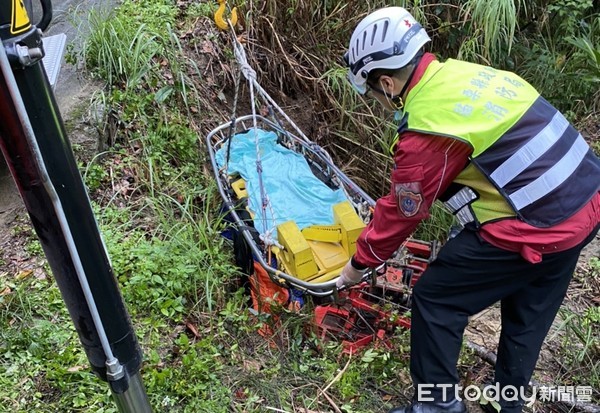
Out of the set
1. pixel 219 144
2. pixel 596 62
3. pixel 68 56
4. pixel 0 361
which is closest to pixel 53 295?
pixel 0 361

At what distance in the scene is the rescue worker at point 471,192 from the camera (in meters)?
2.24

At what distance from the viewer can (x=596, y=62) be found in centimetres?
541

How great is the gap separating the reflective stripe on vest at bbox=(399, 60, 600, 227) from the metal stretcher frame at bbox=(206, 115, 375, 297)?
1.26m

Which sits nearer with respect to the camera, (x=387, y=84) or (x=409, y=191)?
(x=409, y=191)

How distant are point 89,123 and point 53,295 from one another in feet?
5.25

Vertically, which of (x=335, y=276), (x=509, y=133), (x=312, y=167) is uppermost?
(x=509, y=133)

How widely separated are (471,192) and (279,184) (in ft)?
6.68

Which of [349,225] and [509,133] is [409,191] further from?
[349,225]

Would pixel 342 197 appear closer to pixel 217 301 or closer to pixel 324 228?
pixel 324 228

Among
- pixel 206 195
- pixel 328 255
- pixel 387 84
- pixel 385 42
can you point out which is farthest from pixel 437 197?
pixel 206 195

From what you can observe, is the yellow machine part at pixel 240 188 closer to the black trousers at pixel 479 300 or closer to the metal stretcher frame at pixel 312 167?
the metal stretcher frame at pixel 312 167

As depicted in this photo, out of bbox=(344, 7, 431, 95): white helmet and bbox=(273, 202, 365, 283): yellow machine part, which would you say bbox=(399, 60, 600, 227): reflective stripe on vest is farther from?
bbox=(273, 202, 365, 283): yellow machine part

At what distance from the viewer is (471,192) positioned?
238 cm

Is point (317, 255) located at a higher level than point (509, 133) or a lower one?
lower
